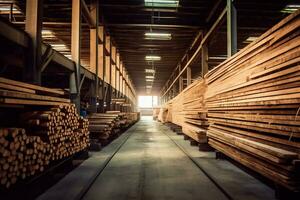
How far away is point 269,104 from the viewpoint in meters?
4.02

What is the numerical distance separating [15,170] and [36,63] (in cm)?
269

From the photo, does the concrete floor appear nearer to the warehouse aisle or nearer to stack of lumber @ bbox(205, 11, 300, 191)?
the warehouse aisle

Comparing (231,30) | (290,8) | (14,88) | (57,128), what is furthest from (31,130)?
(290,8)

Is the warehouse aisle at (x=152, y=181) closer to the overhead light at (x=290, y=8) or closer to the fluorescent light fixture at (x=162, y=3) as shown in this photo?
the fluorescent light fixture at (x=162, y=3)

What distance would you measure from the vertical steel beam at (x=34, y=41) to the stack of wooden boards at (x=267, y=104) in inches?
177

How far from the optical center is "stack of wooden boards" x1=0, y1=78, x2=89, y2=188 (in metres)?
3.29

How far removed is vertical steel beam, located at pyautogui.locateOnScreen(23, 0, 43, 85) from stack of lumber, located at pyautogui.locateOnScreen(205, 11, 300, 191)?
Answer: 4.51 meters

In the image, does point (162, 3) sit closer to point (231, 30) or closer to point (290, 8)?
point (231, 30)

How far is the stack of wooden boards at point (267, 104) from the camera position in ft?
11.1

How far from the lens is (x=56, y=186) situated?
4.45 m

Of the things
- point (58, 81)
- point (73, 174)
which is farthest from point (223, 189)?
point (58, 81)

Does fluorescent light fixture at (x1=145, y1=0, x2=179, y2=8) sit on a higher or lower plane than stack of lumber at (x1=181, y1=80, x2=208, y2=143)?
higher

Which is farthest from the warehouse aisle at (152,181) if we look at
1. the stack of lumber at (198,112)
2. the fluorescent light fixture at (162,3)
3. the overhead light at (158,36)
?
the overhead light at (158,36)

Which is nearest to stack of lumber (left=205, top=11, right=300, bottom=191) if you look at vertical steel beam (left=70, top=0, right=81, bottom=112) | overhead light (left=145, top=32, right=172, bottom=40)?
vertical steel beam (left=70, top=0, right=81, bottom=112)
